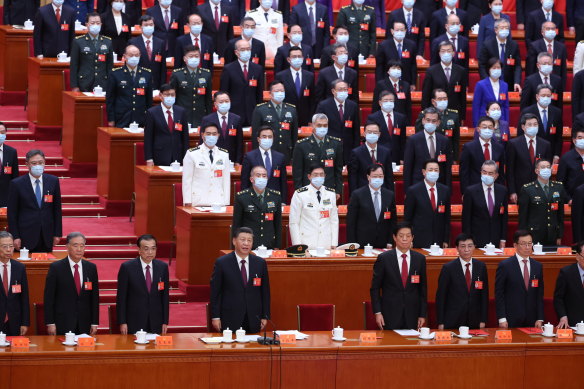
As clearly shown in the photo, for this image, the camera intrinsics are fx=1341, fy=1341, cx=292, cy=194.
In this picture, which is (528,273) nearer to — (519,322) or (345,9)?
(519,322)

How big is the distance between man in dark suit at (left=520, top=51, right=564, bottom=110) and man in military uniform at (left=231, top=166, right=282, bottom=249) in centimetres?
445

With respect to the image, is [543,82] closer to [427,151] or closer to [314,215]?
[427,151]

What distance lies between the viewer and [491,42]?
16.1 m

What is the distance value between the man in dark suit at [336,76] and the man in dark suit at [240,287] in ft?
14.6

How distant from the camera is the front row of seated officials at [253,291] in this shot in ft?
34.5

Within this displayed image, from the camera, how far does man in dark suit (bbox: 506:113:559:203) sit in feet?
45.2

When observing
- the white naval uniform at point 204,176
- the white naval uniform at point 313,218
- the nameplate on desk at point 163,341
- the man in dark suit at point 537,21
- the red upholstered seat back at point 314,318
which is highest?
the man in dark suit at point 537,21

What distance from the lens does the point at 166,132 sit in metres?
13.6

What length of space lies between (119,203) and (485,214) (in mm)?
3869

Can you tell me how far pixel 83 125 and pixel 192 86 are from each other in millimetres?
1298

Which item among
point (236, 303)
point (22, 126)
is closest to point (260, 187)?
point (236, 303)

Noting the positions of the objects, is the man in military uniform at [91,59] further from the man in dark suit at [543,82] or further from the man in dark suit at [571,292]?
the man in dark suit at [571,292]

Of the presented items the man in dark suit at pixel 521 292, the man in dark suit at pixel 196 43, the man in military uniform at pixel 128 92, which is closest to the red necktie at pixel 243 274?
the man in dark suit at pixel 521 292

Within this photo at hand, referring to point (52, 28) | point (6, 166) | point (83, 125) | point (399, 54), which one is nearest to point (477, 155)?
point (399, 54)
